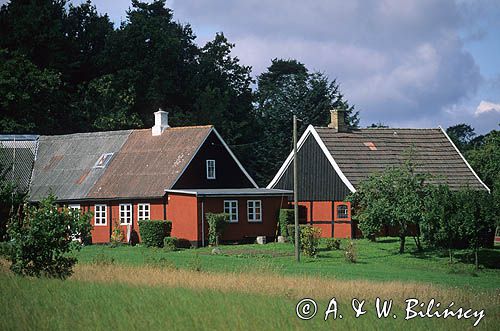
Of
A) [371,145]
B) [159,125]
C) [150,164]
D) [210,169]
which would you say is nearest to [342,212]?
[371,145]

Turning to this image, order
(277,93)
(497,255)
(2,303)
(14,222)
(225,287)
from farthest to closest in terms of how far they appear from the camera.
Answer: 1. (277,93)
2. (497,255)
3. (14,222)
4. (225,287)
5. (2,303)

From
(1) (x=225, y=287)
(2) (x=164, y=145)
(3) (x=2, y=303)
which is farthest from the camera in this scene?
(2) (x=164, y=145)

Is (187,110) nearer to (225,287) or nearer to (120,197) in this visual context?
(120,197)

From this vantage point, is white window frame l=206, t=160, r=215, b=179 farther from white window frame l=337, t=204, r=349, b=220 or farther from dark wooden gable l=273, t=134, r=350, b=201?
white window frame l=337, t=204, r=349, b=220

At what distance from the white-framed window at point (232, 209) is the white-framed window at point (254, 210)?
0.79 meters

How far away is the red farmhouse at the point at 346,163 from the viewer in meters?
48.2

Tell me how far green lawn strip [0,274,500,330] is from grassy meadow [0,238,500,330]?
0.07ft

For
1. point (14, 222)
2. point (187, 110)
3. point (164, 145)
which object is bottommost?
point (14, 222)

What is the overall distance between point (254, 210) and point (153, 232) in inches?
225

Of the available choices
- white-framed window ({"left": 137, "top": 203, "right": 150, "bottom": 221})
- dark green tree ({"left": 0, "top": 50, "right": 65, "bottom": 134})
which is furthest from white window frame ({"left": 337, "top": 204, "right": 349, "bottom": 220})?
dark green tree ({"left": 0, "top": 50, "right": 65, "bottom": 134})

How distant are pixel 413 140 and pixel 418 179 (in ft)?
39.7

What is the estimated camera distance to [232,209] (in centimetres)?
4659

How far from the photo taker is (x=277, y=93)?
227 feet

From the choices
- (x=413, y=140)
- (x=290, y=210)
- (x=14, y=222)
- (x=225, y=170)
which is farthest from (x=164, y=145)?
(x=14, y=222)
